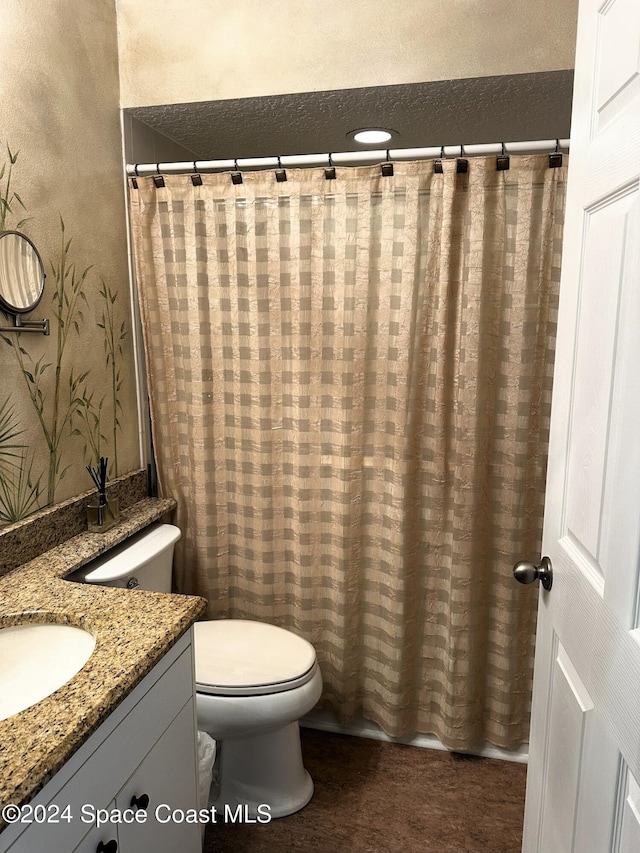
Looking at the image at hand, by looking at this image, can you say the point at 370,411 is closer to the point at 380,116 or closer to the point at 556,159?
the point at 556,159

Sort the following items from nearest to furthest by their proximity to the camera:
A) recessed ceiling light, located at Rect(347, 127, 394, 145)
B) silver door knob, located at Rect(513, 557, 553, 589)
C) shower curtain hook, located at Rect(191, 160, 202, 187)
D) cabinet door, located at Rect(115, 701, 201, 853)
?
cabinet door, located at Rect(115, 701, 201, 853) → silver door knob, located at Rect(513, 557, 553, 589) → shower curtain hook, located at Rect(191, 160, 202, 187) → recessed ceiling light, located at Rect(347, 127, 394, 145)

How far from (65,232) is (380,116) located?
1.10 m

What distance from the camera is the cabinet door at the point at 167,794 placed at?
1.10 meters

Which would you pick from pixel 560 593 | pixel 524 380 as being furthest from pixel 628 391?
pixel 524 380

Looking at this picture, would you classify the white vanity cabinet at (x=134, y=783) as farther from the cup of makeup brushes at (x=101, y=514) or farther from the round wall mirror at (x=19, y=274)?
the round wall mirror at (x=19, y=274)

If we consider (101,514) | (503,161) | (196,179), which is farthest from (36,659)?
(503,161)

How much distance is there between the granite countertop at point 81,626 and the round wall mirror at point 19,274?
665 mm

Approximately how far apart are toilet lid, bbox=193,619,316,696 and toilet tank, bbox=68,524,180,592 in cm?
22

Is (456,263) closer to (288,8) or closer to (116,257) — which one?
(288,8)

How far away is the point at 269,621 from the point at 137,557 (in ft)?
2.11

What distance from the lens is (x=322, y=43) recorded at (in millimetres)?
1808

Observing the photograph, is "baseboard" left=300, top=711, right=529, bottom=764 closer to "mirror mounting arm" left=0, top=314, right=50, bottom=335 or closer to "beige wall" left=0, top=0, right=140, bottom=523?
"beige wall" left=0, top=0, right=140, bottom=523

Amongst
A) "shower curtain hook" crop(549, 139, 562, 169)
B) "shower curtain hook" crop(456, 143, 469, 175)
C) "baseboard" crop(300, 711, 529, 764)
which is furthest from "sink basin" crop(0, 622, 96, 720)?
"shower curtain hook" crop(549, 139, 562, 169)

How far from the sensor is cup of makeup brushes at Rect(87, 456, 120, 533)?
5.94 ft
